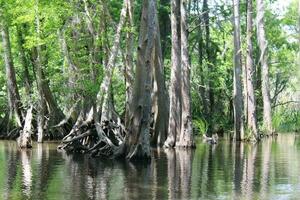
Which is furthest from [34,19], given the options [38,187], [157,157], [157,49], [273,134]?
[273,134]

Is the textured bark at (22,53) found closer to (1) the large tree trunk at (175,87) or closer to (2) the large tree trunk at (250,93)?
(1) the large tree trunk at (175,87)

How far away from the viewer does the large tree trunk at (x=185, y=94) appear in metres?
21.3

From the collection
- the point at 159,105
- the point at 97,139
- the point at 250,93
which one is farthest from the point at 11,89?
the point at 250,93

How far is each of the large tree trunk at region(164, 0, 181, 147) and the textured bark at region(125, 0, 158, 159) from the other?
459 centimetres

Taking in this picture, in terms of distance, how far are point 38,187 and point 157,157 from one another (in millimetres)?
6875

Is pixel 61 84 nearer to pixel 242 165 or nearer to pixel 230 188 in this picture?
pixel 242 165

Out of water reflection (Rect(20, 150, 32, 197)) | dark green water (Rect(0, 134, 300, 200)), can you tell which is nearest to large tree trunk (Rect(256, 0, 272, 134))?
dark green water (Rect(0, 134, 300, 200))

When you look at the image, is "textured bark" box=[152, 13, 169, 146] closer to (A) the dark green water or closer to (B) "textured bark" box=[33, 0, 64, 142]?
(A) the dark green water

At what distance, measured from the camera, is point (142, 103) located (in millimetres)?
16875

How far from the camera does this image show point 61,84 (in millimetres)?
21953

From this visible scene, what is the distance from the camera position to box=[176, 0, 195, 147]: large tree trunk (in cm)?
2131

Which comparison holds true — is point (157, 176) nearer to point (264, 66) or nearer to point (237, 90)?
point (237, 90)

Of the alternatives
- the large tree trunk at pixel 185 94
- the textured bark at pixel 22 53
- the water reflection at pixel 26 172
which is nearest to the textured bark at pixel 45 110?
the textured bark at pixel 22 53

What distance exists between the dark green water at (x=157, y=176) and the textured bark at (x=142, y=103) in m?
0.67
